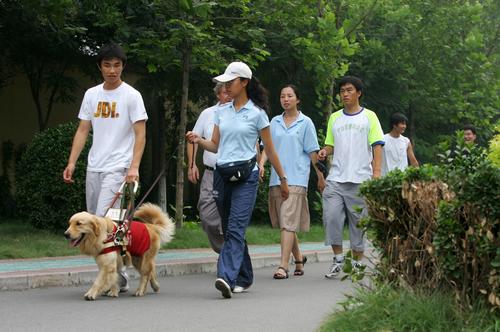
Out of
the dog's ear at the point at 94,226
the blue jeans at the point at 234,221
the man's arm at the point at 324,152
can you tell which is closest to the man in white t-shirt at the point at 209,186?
the man's arm at the point at 324,152

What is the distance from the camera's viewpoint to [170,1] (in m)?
13.2

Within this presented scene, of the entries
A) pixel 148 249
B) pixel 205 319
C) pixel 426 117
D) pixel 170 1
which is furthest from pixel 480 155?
pixel 426 117

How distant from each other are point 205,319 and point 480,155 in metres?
2.50

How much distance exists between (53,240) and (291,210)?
3.68 meters

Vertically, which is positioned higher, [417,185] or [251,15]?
[251,15]

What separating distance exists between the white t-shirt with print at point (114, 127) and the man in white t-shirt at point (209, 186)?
1.58 meters

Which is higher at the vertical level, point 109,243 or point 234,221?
point 234,221

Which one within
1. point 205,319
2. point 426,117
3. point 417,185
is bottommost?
point 205,319

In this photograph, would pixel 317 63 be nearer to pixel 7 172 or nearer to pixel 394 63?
pixel 394 63

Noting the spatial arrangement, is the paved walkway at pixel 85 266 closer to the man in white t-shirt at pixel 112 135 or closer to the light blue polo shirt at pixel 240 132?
the man in white t-shirt at pixel 112 135

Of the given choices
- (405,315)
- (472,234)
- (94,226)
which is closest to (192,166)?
(94,226)

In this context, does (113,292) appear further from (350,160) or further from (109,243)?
(350,160)

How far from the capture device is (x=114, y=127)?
8758 millimetres

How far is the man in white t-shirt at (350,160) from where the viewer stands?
10281 mm
